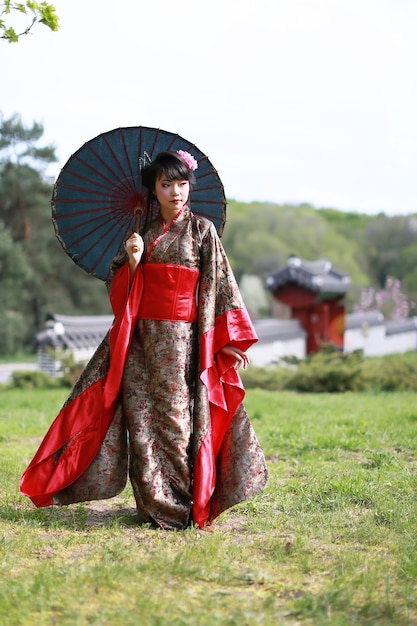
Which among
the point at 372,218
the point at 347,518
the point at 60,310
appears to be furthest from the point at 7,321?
the point at 372,218

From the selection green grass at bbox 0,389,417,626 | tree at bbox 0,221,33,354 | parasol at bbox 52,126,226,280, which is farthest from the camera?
tree at bbox 0,221,33,354

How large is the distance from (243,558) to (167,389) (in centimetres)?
86

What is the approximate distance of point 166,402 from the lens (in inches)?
127

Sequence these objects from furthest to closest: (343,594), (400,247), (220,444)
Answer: (400,247)
(220,444)
(343,594)

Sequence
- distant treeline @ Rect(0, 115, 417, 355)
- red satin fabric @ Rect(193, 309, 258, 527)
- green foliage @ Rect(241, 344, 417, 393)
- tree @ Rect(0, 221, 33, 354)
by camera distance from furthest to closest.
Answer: distant treeline @ Rect(0, 115, 417, 355) < tree @ Rect(0, 221, 33, 354) < green foliage @ Rect(241, 344, 417, 393) < red satin fabric @ Rect(193, 309, 258, 527)

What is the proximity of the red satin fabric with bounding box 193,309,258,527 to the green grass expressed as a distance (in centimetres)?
27

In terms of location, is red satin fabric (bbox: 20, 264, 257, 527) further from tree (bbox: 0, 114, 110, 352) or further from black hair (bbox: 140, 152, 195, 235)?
tree (bbox: 0, 114, 110, 352)

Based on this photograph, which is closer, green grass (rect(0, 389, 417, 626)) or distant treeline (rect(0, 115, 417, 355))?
green grass (rect(0, 389, 417, 626))

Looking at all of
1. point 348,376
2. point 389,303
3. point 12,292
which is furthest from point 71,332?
point 389,303

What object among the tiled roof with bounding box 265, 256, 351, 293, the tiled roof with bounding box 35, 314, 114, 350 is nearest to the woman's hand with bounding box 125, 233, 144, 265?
the tiled roof with bounding box 35, 314, 114, 350

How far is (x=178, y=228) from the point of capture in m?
3.36

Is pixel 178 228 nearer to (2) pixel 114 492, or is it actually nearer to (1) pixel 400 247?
(2) pixel 114 492

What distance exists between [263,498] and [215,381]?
78cm

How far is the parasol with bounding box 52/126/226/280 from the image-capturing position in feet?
11.2
